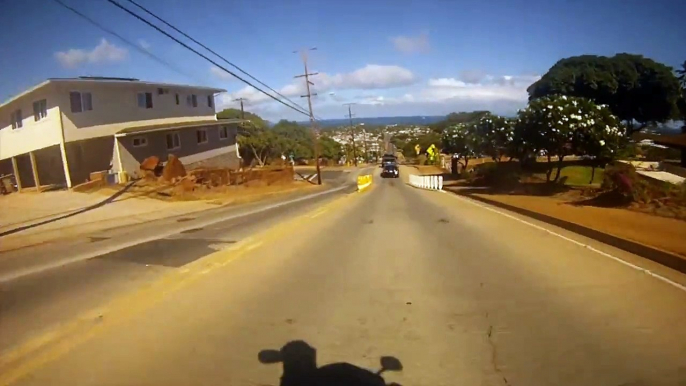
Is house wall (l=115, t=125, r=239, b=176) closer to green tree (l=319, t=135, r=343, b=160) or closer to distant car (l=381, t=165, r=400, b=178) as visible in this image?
distant car (l=381, t=165, r=400, b=178)

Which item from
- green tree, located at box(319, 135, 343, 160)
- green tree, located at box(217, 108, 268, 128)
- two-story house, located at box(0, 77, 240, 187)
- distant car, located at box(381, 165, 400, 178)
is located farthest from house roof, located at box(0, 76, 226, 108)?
green tree, located at box(319, 135, 343, 160)

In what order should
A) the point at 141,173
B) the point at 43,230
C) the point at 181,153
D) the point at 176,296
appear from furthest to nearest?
the point at 181,153 → the point at 141,173 → the point at 43,230 → the point at 176,296

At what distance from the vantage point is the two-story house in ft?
91.2

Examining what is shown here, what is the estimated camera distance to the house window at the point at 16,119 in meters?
30.1

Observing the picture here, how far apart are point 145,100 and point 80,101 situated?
6.34m

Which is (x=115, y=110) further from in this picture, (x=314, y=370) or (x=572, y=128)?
(x=314, y=370)

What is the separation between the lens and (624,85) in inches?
2098

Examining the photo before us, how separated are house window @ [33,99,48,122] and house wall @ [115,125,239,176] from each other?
4.20m

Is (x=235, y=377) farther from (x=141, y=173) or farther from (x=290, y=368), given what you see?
(x=141, y=173)

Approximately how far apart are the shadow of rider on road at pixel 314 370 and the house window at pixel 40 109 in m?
27.9

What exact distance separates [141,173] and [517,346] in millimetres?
29147

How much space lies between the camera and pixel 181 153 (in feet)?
125

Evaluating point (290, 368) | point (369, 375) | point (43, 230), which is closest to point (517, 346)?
point (369, 375)

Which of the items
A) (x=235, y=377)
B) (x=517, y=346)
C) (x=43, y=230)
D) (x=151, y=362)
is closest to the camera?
(x=235, y=377)
